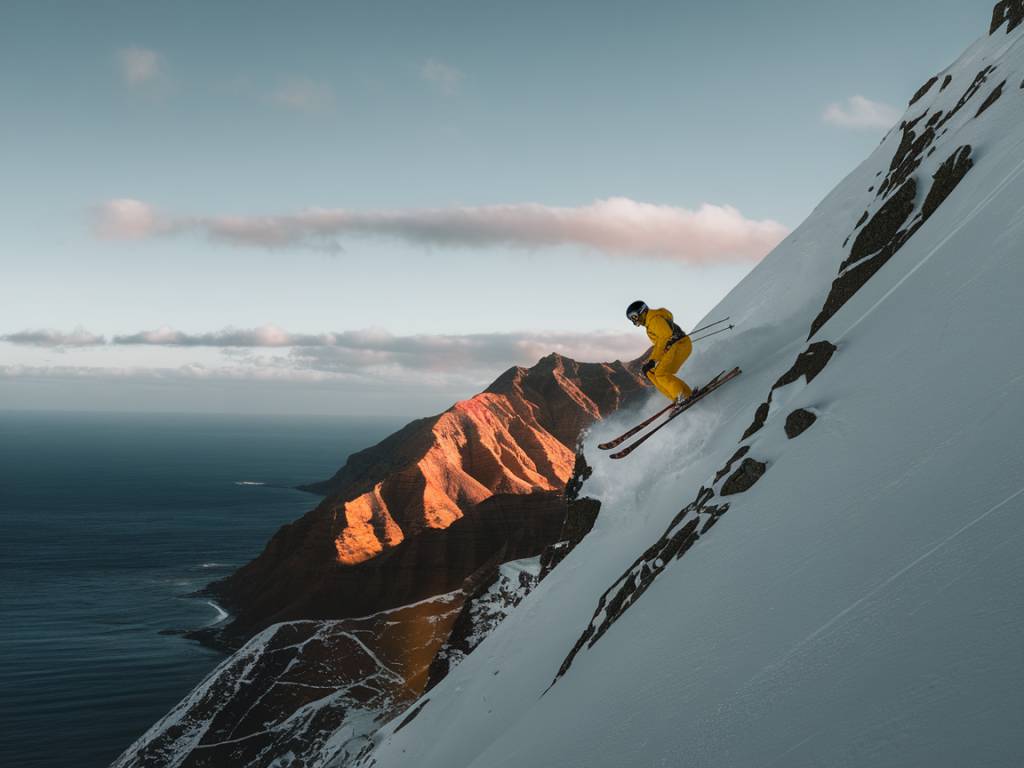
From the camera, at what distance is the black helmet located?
1388cm

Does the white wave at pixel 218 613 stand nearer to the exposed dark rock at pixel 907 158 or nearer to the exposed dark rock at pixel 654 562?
the exposed dark rock at pixel 654 562

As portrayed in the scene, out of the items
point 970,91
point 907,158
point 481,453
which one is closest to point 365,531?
point 481,453

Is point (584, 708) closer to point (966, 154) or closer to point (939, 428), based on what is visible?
point (939, 428)

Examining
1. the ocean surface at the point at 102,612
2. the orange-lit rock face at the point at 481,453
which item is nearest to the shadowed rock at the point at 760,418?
the ocean surface at the point at 102,612

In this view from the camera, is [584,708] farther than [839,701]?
Yes

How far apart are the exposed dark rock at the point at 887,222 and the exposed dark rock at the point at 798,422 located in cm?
675

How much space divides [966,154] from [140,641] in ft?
291

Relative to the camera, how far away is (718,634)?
540 cm

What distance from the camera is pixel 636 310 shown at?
45.5ft

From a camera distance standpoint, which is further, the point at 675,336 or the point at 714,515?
the point at 675,336

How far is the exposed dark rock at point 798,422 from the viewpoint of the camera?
808 cm

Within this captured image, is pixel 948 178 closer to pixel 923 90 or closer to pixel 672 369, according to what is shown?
pixel 672 369

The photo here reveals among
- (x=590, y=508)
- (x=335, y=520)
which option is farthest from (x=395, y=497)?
(x=590, y=508)

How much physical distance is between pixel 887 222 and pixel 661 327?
5.60 metres
